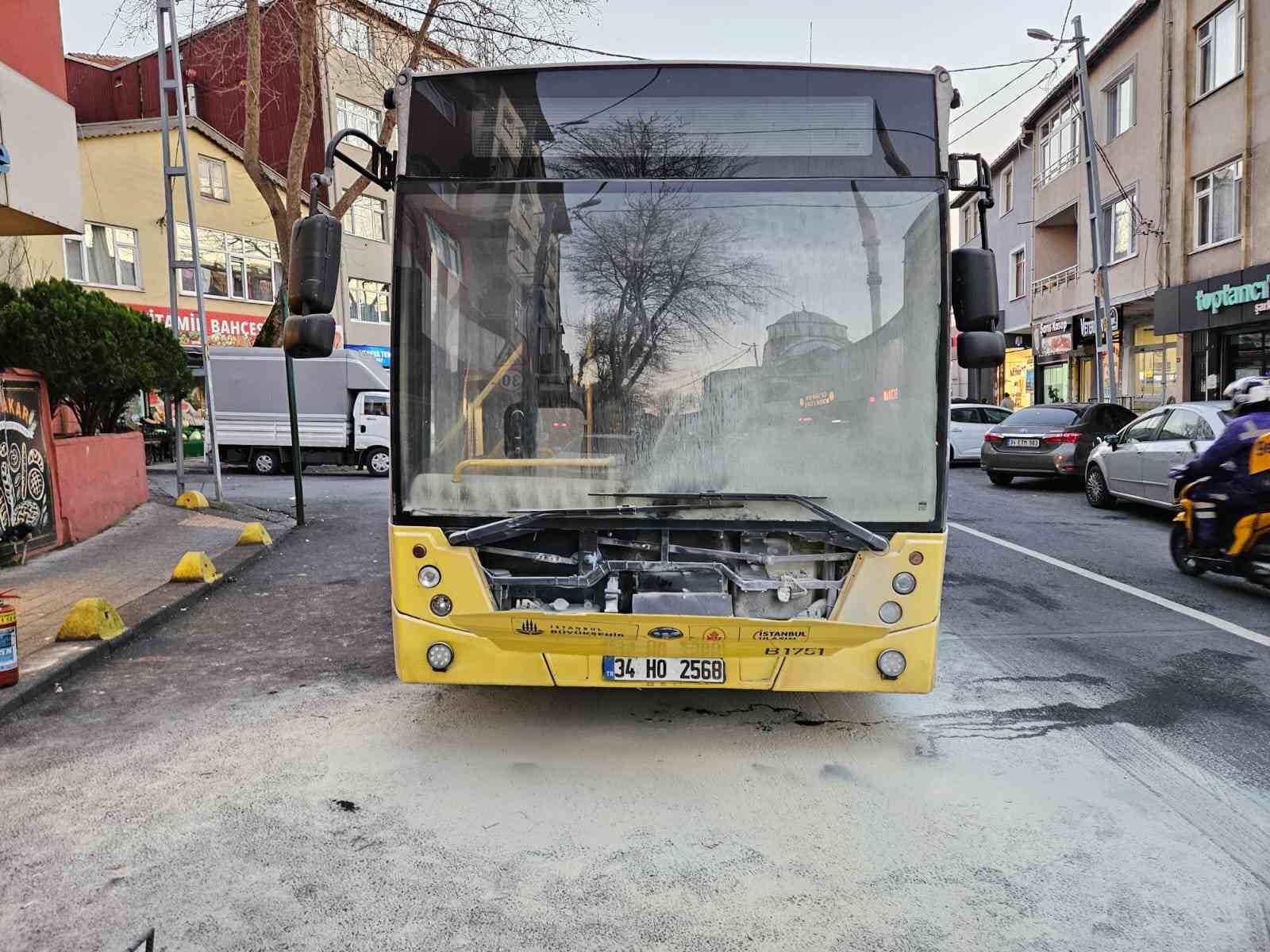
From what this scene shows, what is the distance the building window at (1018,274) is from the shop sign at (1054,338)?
3.25 meters

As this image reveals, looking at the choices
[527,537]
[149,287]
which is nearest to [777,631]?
[527,537]

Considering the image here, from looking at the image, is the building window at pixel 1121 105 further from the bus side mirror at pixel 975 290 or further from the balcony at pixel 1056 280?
the bus side mirror at pixel 975 290

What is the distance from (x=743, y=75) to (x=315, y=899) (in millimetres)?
3957

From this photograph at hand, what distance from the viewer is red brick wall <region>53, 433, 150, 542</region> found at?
10.5 m

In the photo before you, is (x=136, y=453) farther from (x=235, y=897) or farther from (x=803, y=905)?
(x=803, y=905)

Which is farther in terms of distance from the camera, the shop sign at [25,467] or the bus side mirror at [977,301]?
the shop sign at [25,467]

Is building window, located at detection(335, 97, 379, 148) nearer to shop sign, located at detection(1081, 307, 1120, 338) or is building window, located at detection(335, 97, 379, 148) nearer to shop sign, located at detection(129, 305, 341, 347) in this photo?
shop sign, located at detection(129, 305, 341, 347)

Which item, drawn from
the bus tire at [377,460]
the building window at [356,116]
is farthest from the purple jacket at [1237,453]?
the building window at [356,116]

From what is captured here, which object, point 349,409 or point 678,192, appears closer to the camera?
point 678,192

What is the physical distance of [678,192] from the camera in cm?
430

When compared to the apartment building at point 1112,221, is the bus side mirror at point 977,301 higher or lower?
lower

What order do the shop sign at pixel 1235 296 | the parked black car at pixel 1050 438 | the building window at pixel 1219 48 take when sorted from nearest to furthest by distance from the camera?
the parked black car at pixel 1050 438 → the shop sign at pixel 1235 296 → the building window at pixel 1219 48

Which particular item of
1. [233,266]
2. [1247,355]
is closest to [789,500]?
[1247,355]

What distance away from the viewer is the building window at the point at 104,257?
77.4ft
